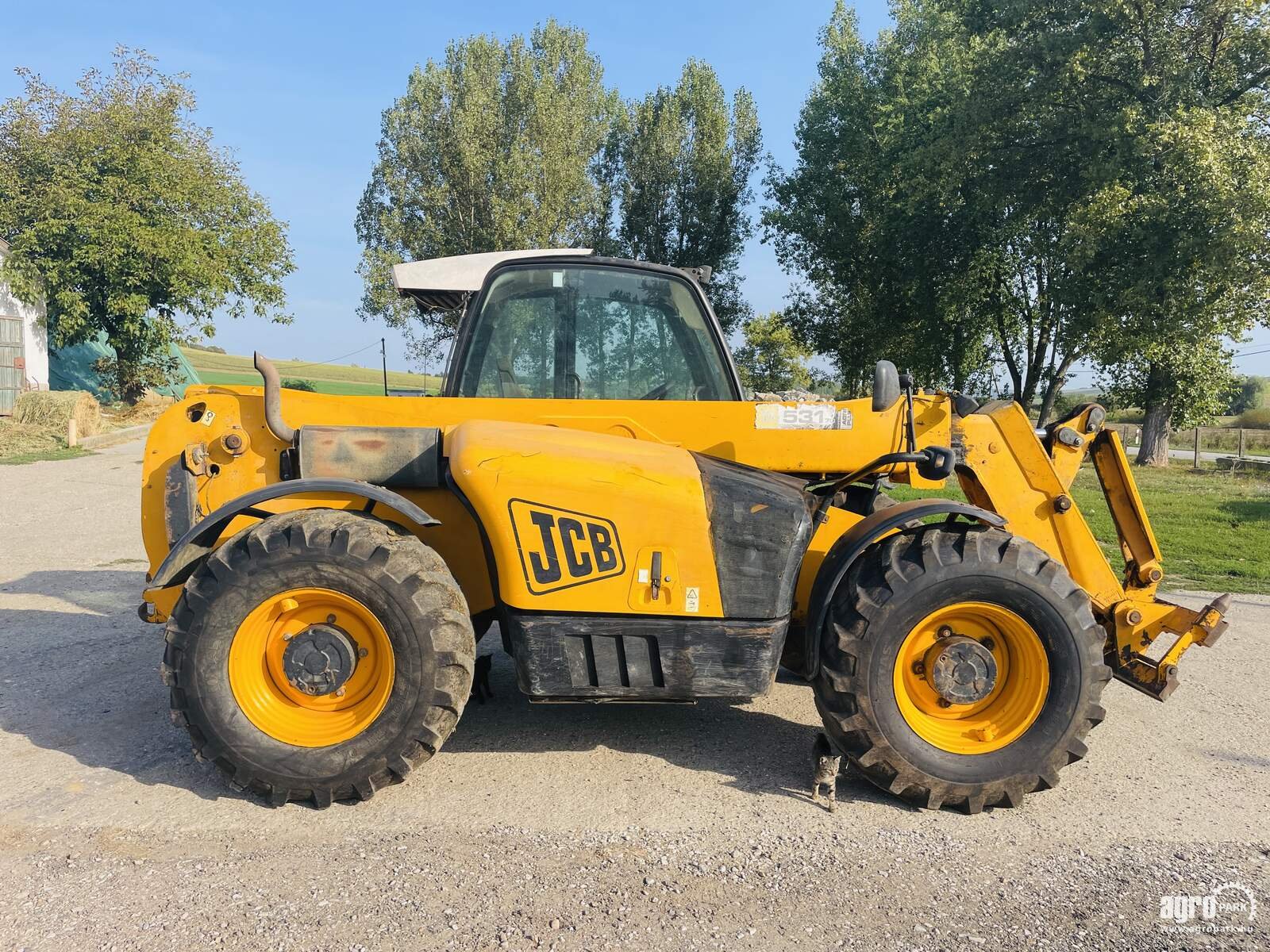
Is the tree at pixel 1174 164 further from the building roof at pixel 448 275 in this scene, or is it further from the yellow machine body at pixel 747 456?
the building roof at pixel 448 275

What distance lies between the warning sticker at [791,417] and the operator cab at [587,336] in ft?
1.17

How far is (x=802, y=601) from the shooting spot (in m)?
4.26

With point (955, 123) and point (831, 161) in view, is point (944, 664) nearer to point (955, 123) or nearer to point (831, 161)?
point (955, 123)

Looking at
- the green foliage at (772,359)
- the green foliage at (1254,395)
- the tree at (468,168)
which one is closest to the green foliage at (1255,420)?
the green foliage at (1254,395)

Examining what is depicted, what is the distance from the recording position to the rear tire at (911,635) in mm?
3680

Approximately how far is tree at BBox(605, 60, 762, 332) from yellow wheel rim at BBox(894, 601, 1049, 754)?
110 ft

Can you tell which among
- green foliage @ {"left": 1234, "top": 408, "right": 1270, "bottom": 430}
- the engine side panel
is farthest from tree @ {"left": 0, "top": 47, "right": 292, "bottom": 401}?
green foliage @ {"left": 1234, "top": 408, "right": 1270, "bottom": 430}

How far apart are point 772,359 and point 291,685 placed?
38625 millimetres

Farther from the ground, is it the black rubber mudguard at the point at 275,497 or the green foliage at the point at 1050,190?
the green foliage at the point at 1050,190

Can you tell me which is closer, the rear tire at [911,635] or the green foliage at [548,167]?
the rear tire at [911,635]

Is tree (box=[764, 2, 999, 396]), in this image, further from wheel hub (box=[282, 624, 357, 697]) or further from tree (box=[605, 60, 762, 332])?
wheel hub (box=[282, 624, 357, 697])

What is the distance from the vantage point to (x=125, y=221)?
71.9 ft

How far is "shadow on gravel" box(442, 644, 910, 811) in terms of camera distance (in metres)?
3.97

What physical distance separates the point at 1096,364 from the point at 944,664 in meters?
22.3
